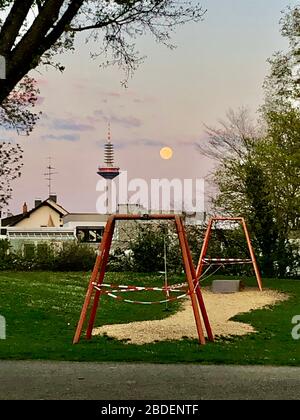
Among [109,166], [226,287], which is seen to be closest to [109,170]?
[109,166]

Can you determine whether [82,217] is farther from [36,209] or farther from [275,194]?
[275,194]

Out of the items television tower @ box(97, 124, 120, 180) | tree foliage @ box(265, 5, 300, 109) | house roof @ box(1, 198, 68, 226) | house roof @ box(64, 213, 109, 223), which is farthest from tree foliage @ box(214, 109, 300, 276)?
house roof @ box(1, 198, 68, 226)

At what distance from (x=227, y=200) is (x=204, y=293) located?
10145 millimetres

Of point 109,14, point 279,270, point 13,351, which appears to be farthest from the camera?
point 279,270

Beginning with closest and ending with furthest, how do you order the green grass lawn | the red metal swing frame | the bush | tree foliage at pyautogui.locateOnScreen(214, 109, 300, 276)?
the green grass lawn → the red metal swing frame → tree foliage at pyautogui.locateOnScreen(214, 109, 300, 276) → the bush

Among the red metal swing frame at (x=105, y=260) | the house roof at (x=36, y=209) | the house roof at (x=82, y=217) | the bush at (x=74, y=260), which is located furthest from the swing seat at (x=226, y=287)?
the house roof at (x=36, y=209)

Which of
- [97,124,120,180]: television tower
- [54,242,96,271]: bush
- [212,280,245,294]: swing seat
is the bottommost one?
[212,280,245,294]: swing seat

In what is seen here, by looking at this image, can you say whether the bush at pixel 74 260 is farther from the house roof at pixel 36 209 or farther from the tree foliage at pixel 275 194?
the house roof at pixel 36 209

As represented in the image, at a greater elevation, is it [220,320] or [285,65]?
[285,65]

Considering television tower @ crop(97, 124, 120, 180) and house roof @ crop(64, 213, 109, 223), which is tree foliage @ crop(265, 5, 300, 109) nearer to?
television tower @ crop(97, 124, 120, 180)

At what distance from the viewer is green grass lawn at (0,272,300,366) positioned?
9.95 meters
